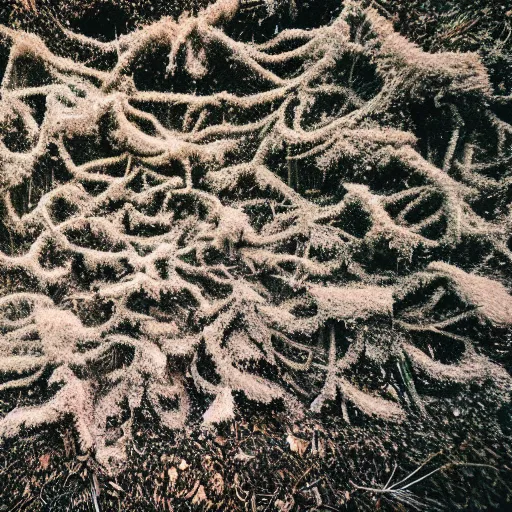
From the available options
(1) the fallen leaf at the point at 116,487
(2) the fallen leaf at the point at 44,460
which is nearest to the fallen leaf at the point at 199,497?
(1) the fallen leaf at the point at 116,487

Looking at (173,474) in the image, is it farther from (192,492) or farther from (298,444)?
(298,444)

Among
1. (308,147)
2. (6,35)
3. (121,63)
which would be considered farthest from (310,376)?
(6,35)

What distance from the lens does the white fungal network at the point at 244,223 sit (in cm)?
53

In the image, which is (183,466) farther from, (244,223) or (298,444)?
(244,223)

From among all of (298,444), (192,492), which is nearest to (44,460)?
(192,492)

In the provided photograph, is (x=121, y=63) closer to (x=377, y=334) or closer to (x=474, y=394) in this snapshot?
(x=377, y=334)

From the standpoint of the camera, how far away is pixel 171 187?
0.59 meters

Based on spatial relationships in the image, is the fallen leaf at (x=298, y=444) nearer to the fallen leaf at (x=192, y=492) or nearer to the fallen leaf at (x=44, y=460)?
the fallen leaf at (x=192, y=492)

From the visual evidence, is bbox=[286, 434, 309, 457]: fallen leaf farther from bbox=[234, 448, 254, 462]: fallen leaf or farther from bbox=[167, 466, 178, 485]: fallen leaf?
bbox=[167, 466, 178, 485]: fallen leaf

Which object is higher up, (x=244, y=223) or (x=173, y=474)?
(x=244, y=223)

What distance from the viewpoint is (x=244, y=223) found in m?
0.56

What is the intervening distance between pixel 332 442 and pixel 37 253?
0.62 m

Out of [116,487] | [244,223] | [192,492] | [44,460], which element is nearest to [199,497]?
[192,492]

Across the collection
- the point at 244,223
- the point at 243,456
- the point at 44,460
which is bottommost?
the point at 44,460
